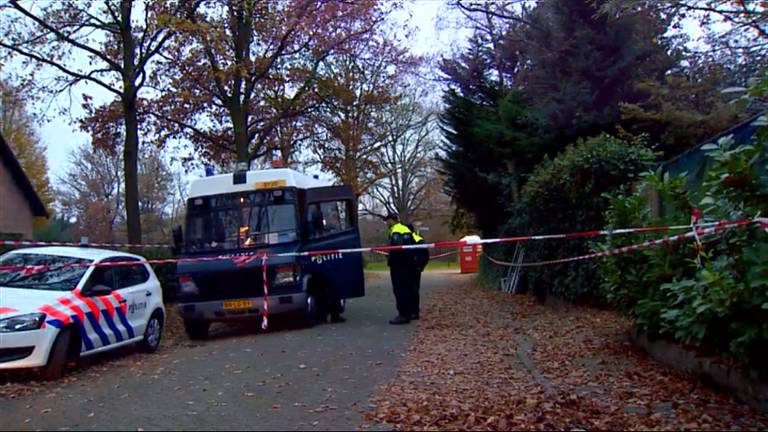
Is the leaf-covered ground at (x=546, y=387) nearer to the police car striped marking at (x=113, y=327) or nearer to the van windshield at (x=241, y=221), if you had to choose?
the van windshield at (x=241, y=221)

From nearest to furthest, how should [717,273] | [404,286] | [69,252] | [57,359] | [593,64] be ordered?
[717,273] < [57,359] < [69,252] < [404,286] < [593,64]

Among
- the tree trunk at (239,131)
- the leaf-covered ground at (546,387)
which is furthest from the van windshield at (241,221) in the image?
the tree trunk at (239,131)

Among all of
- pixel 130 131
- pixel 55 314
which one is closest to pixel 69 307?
pixel 55 314

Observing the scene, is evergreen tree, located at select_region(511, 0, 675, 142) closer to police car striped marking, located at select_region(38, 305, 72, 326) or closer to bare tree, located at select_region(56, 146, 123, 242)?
police car striped marking, located at select_region(38, 305, 72, 326)

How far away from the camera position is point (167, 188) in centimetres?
5569

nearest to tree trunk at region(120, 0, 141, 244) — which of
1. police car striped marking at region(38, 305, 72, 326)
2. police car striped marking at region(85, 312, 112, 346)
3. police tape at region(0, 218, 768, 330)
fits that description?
police tape at region(0, 218, 768, 330)

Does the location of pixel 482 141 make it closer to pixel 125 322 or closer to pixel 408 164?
pixel 125 322

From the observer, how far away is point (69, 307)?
29.6 ft

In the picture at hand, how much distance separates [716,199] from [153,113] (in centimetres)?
1890

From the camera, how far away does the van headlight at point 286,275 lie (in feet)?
40.1

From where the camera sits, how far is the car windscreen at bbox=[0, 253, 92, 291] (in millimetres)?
9438

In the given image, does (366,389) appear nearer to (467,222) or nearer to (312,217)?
(312,217)

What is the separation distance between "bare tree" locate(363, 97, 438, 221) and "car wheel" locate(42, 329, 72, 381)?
1388 inches

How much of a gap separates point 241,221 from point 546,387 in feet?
23.4
